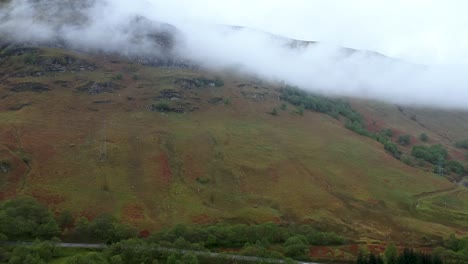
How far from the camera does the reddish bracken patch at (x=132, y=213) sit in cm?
13745

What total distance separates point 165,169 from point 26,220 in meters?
56.9

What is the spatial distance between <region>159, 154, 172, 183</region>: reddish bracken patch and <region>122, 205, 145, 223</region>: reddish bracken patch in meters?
20.7

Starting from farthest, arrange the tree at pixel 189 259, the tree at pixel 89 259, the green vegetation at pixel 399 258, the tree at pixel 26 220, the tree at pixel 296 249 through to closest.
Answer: the tree at pixel 296 249 < the tree at pixel 26 220 < the green vegetation at pixel 399 258 < the tree at pixel 189 259 < the tree at pixel 89 259

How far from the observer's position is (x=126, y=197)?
149 m

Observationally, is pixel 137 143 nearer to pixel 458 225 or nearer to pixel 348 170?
pixel 348 170

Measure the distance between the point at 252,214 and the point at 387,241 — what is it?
41.5 metres

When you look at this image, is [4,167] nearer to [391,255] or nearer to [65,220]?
[65,220]

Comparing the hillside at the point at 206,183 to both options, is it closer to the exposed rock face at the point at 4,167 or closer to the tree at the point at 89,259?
the exposed rock face at the point at 4,167

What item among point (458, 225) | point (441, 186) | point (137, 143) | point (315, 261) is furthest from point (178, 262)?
point (441, 186)

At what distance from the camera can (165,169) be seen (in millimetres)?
170500

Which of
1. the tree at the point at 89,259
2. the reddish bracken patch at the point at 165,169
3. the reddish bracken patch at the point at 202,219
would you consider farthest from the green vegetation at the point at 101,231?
the reddish bracken patch at the point at 165,169

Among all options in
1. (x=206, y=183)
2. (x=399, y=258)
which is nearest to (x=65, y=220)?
(x=206, y=183)

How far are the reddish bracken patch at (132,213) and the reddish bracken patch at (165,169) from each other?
20.7 m

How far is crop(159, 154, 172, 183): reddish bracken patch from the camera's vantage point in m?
Answer: 165
